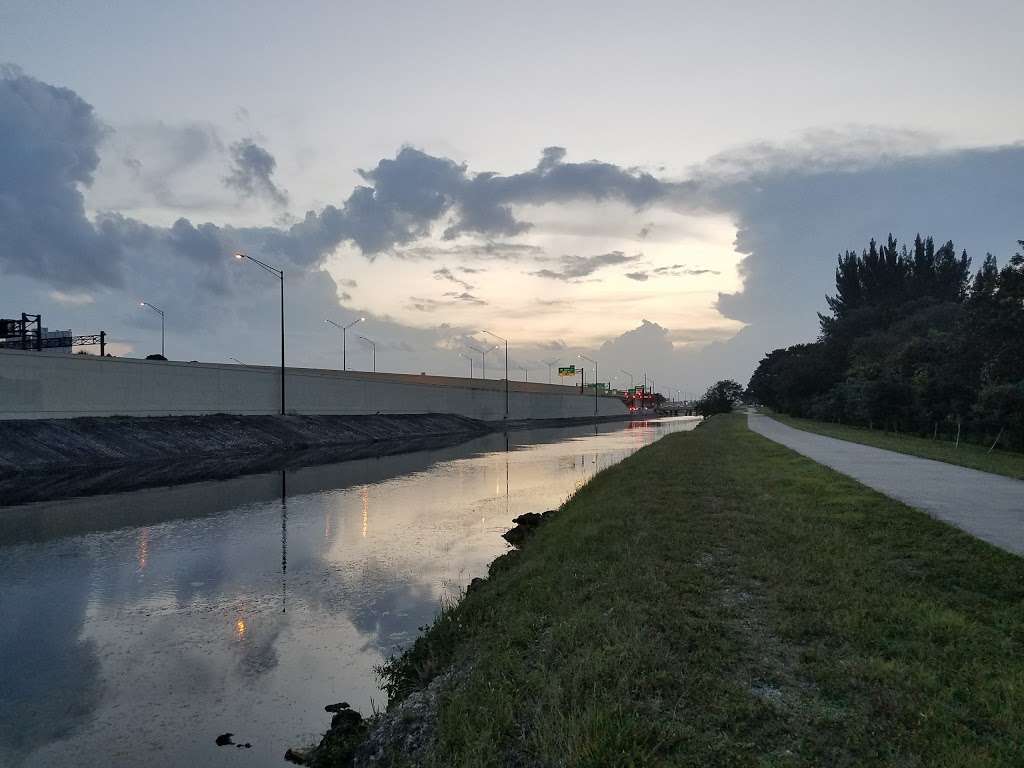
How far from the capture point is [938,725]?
17.1 feet

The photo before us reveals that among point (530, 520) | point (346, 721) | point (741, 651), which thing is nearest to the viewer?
point (741, 651)

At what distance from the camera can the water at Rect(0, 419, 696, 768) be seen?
7410mm

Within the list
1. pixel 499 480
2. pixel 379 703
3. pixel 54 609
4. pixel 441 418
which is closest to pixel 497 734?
pixel 379 703

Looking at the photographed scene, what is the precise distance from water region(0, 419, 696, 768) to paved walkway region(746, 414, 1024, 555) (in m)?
9.42

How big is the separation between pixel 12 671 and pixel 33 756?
2595 millimetres

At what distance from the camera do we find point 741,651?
22.6 ft

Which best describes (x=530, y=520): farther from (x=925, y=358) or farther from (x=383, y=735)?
(x=925, y=358)

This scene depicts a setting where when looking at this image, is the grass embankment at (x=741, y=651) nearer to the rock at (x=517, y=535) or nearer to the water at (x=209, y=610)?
the water at (x=209, y=610)

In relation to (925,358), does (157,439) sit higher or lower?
lower

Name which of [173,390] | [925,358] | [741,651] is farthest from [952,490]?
[173,390]

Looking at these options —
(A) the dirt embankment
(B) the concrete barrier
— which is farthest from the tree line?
(B) the concrete barrier

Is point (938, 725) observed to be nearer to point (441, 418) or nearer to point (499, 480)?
point (499, 480)

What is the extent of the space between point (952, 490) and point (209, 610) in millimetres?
17142

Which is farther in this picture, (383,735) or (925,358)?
(925,358)
